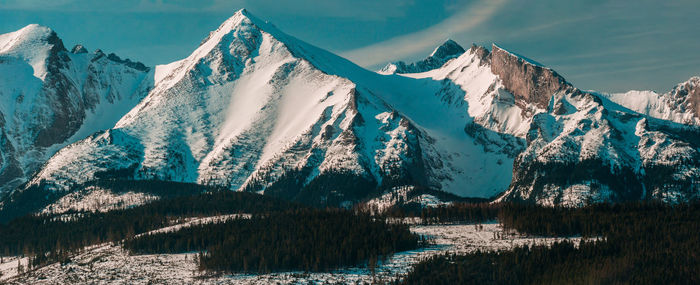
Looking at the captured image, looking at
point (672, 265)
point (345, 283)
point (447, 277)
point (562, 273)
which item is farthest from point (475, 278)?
point (672, 265)

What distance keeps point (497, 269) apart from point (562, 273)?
16397 mm

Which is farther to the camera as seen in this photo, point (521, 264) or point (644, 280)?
point (521, 264)

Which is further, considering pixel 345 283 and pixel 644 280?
pixel 345 283

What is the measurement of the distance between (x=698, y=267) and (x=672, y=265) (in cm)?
678

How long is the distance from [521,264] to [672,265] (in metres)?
39.8

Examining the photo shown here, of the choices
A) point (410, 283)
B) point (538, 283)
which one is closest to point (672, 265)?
point (538, 283)

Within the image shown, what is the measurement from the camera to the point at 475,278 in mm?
191625

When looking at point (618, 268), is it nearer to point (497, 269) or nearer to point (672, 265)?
point (672, 265)

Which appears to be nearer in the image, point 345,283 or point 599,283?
point 599,283

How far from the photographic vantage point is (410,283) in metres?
191

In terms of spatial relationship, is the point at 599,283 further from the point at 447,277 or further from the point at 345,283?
the point at 345,283

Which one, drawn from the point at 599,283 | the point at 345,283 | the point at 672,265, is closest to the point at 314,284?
the point at 345,283

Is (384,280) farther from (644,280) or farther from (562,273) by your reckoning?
(644,280)

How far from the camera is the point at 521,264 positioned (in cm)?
19975
